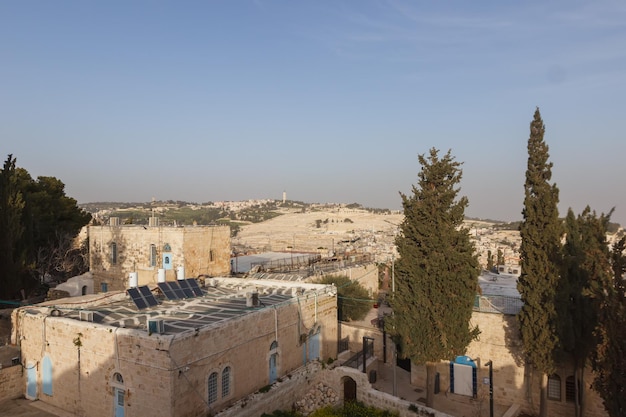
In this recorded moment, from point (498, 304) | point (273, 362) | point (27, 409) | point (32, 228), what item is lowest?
point (27, 409)

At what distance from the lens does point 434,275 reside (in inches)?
674

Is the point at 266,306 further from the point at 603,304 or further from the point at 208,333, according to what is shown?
the point at 603,304

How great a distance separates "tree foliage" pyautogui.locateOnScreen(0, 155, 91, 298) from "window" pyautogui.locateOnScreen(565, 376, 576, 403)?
26696 mm

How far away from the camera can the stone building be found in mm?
11398

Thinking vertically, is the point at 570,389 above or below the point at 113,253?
below

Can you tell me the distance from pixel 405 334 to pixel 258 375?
6.38 m

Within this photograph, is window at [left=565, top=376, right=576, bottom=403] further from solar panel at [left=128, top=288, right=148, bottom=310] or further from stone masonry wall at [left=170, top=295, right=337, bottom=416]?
solar panel at [left=128, top=288, right=148, bottom=310]

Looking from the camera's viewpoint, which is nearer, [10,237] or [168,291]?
[168,291]

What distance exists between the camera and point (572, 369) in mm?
16734

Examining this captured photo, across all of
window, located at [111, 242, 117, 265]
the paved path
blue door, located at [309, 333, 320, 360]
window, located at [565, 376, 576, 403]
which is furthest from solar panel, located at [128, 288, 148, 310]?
window, located at [565, 376, 576, 403]

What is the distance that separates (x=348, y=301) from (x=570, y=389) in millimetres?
12404

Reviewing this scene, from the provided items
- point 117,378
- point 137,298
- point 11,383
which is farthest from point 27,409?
point 137,298

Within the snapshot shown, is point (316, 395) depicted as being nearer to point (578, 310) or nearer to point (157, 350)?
point (157, 350)

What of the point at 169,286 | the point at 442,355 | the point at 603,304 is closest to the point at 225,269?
the point at 169,286
